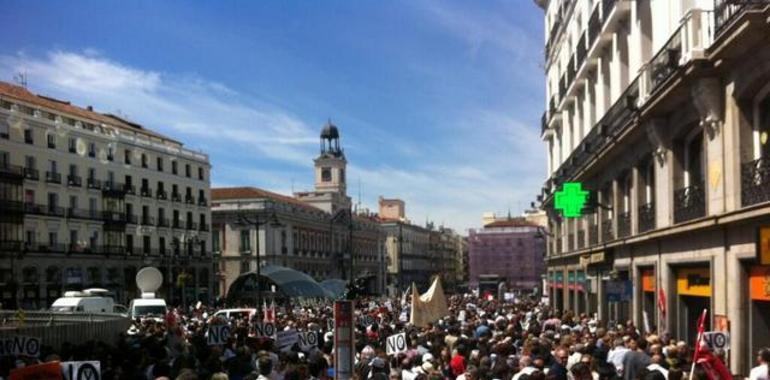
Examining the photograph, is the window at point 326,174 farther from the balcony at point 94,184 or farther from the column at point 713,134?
the column at point 713,134

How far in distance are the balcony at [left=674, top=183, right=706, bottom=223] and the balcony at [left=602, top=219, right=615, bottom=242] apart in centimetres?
871

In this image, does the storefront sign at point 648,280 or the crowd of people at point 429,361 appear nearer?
the crowd of people at point 429,361

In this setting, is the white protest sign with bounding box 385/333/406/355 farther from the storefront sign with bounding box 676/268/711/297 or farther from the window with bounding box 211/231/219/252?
the window with bounding box 211/231/219/252

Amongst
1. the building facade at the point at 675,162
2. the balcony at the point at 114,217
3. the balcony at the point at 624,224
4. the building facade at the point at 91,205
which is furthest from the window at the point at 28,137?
the balcony at the point at 624,224

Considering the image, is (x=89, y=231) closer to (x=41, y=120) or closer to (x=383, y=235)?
(x=41, y=120)

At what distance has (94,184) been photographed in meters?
69.1

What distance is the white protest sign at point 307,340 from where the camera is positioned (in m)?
19.2

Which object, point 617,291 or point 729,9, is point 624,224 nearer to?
point 617,291

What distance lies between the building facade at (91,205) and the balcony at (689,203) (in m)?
36.1

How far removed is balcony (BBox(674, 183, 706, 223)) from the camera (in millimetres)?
19984

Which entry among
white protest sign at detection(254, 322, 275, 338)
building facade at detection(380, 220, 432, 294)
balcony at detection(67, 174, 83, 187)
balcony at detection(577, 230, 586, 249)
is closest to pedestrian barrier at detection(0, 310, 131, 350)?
white protest sign at detection(254, 322, 275, 338)

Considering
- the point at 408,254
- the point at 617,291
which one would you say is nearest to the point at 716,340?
the point at 617,291

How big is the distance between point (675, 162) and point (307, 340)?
9.71 meters

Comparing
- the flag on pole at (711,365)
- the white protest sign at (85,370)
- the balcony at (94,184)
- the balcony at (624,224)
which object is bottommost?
the white protest sign at (85,370)
